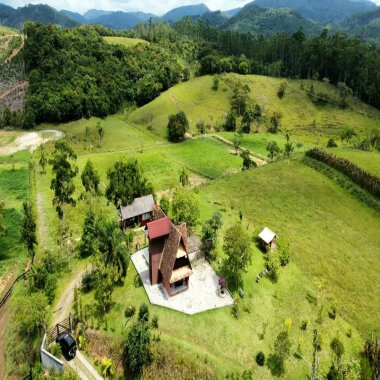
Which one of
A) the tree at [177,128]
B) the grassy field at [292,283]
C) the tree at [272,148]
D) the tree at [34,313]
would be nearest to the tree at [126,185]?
the grassy field at [292,283]

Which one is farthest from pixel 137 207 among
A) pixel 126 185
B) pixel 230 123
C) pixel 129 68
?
pixel 129 68

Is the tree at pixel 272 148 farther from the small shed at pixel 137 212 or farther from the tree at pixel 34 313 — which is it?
the tree at pixel 34 313

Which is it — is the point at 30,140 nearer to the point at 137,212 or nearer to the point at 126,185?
the point at 126,185

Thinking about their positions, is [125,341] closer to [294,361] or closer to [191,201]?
[294,361]

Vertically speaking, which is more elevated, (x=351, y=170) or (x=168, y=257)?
(x=168, y=257)

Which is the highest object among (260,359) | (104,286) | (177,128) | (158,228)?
(158,228)
